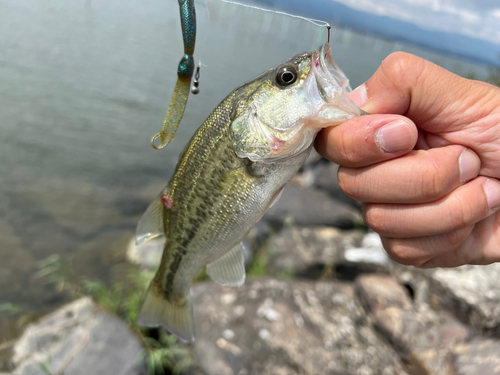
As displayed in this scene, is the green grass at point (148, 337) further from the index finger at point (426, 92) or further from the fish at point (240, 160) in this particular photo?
the index finger at point (426, 92)

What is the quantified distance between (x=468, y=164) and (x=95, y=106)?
44.1 feet

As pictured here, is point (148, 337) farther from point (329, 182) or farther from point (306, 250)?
point (329, 182)

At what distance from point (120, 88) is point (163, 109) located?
8.14 ft

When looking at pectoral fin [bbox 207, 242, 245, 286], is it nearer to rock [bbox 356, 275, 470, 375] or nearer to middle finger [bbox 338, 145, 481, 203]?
middle finger [bbox 338, 145, 481, 203]

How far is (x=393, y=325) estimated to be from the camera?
4312 mm

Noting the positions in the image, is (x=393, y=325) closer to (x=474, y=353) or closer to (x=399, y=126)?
(x=474, y=353)

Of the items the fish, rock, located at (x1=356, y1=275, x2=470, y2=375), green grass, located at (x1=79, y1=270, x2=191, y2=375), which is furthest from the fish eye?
rock, located at (x1=356, y1=275, x2=470, y2=375)

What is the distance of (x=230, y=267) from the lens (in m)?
2.36

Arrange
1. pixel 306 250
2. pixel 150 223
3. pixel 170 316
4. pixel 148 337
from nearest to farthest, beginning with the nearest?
pixel 150 223
pixel 170 316
pixel 148 337
pixel 306 250

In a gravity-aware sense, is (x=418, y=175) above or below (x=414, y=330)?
above

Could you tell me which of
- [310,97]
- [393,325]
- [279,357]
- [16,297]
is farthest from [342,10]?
[16,297]

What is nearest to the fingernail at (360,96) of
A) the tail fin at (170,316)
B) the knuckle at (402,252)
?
the knuckle at (402,252)

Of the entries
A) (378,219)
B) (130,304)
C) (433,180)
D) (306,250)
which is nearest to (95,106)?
(130,304)

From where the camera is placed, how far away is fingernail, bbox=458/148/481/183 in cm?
189
